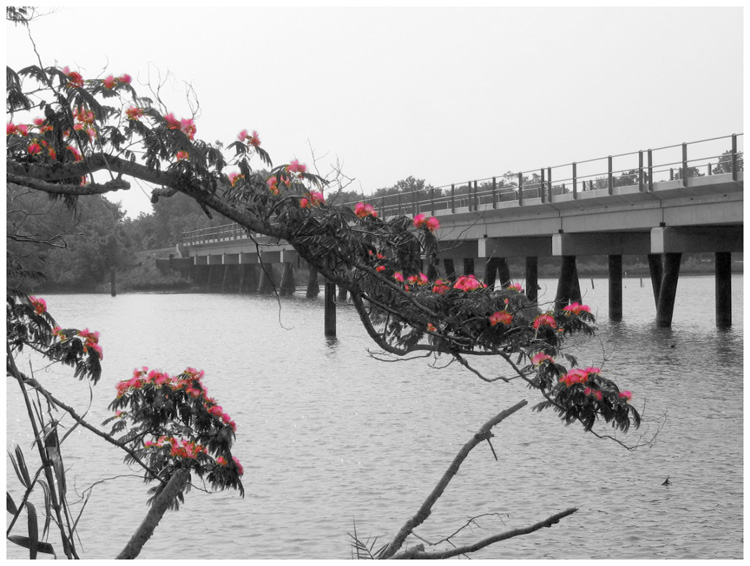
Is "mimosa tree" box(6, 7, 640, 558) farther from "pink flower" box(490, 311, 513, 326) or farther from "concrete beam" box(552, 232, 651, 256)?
"concrete beam" box(552, 232, 651, 256)

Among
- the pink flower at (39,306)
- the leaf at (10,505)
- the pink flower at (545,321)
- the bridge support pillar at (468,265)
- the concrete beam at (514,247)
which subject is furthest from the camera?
the bridge support pillar at (468,265)

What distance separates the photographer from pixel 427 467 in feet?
46.5

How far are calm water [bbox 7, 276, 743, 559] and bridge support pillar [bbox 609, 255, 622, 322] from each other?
12638 mm

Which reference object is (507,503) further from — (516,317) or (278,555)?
(516,317)

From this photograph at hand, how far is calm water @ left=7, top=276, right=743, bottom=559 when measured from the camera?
10664 mm

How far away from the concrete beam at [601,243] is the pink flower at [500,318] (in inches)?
1281

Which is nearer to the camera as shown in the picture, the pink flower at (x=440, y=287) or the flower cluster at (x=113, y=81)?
the flower cluster at (x=113, y=81)

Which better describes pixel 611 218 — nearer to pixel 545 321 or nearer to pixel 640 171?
pixel 640 171

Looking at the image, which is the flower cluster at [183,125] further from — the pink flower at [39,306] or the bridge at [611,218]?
the bridge at [611,218]

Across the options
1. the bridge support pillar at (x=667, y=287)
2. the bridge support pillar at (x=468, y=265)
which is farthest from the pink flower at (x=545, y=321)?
the bridge support pillar at (x=468, y=265)

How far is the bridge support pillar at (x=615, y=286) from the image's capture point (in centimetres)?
4125

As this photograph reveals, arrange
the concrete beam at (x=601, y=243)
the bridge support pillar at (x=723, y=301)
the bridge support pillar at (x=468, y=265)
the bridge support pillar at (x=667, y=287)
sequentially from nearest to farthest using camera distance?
the bridge support pillar at (x=667, y=287) → the bridge support pillar at (x=723, y=301) → the concrete beam at (x=601, y=243) → the bridge support pillar at (x=468, y=265)

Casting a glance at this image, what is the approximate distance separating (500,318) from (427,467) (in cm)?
900

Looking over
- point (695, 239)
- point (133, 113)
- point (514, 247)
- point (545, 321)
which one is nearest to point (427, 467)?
point (545, 321)
